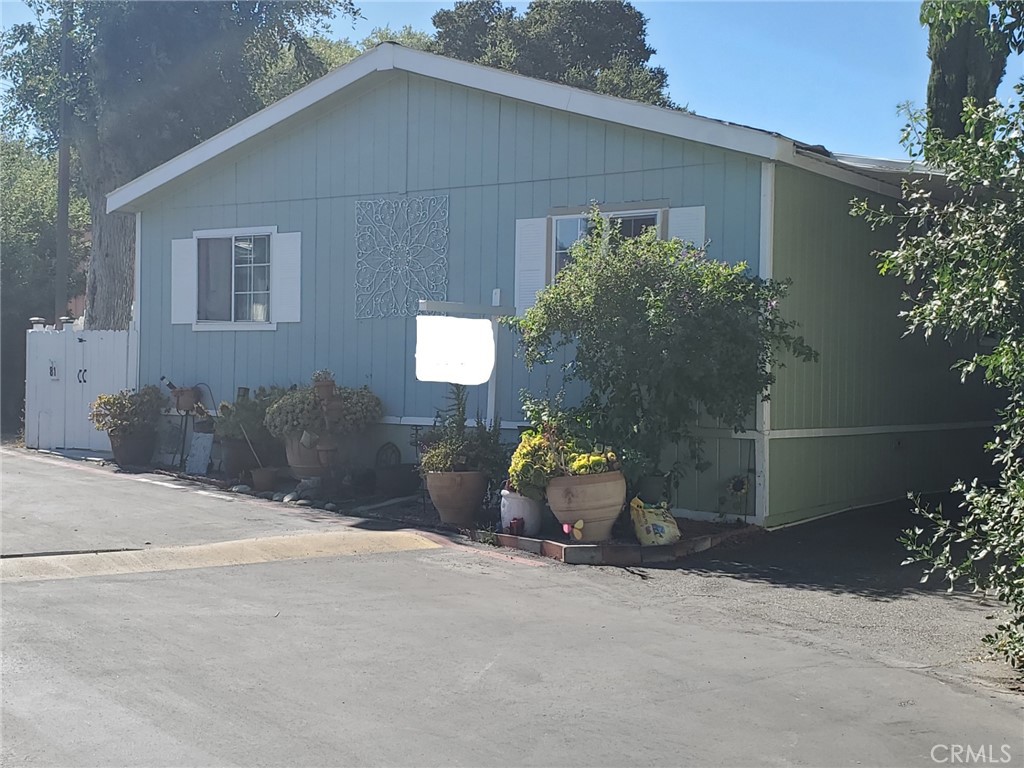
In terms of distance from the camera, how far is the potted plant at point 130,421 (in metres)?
14.5

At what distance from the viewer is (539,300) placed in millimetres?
10055

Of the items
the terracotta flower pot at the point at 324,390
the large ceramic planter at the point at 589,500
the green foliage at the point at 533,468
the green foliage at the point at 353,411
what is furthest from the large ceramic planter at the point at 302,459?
the large ceramic planter at the point at 589,500

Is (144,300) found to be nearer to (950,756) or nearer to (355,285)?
(355,285)

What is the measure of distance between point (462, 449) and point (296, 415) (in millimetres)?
2625

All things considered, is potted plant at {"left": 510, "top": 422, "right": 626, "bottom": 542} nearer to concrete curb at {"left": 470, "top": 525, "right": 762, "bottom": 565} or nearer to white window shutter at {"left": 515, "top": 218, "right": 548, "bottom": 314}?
concrete curb at {"left": 470, "top": 525, "right": 762, "bottom": 565}

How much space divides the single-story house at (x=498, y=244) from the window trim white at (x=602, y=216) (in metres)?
0.03

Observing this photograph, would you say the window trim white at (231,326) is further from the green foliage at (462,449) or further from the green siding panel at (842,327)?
the green siding panel at (842,327)

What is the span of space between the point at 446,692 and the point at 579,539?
4.06 metres

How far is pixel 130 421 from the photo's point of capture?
14.5 m

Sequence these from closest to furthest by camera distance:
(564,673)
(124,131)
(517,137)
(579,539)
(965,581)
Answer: (564,673) → (965,581) → (579,539) → (517,137) → (124,131)

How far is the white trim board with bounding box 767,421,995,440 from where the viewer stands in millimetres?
10578

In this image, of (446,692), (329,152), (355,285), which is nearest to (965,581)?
(446,692)

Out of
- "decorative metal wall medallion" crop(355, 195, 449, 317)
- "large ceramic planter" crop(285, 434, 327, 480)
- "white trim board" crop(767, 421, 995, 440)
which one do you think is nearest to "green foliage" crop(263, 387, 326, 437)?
"large ceramic planter" crop(285, 434, 327, 480)

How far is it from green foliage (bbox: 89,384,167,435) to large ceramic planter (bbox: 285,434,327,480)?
10.4 ft
